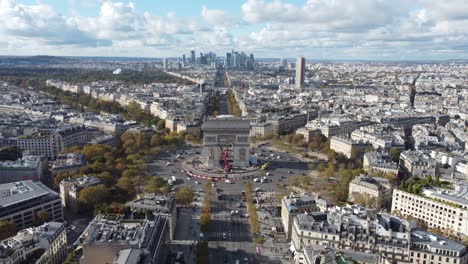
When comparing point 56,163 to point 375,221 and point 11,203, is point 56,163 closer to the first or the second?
point 11,203

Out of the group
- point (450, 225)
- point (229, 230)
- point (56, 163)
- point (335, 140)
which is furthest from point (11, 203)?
point (335, 140)

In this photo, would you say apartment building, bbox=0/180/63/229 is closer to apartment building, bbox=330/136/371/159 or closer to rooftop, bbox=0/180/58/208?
rooftop, bbox=0/180/58/208

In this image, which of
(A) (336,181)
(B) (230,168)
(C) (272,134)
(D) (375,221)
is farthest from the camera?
(C) (272,134)

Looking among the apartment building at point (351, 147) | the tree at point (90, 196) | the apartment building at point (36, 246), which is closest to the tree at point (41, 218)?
the tree at point (90, 196)

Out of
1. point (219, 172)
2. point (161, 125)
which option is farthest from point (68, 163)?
point (161, 125)

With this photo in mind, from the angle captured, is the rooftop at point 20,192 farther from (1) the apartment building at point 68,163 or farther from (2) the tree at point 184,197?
(2) the tree at point 184,197

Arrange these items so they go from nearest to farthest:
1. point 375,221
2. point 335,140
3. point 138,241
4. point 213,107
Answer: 1. point 138,241
2. point 375,221
3. point 335,140
4. point 213,107

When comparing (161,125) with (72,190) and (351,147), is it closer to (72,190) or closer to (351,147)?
(351,147)

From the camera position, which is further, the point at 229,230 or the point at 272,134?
the point at 272,134
